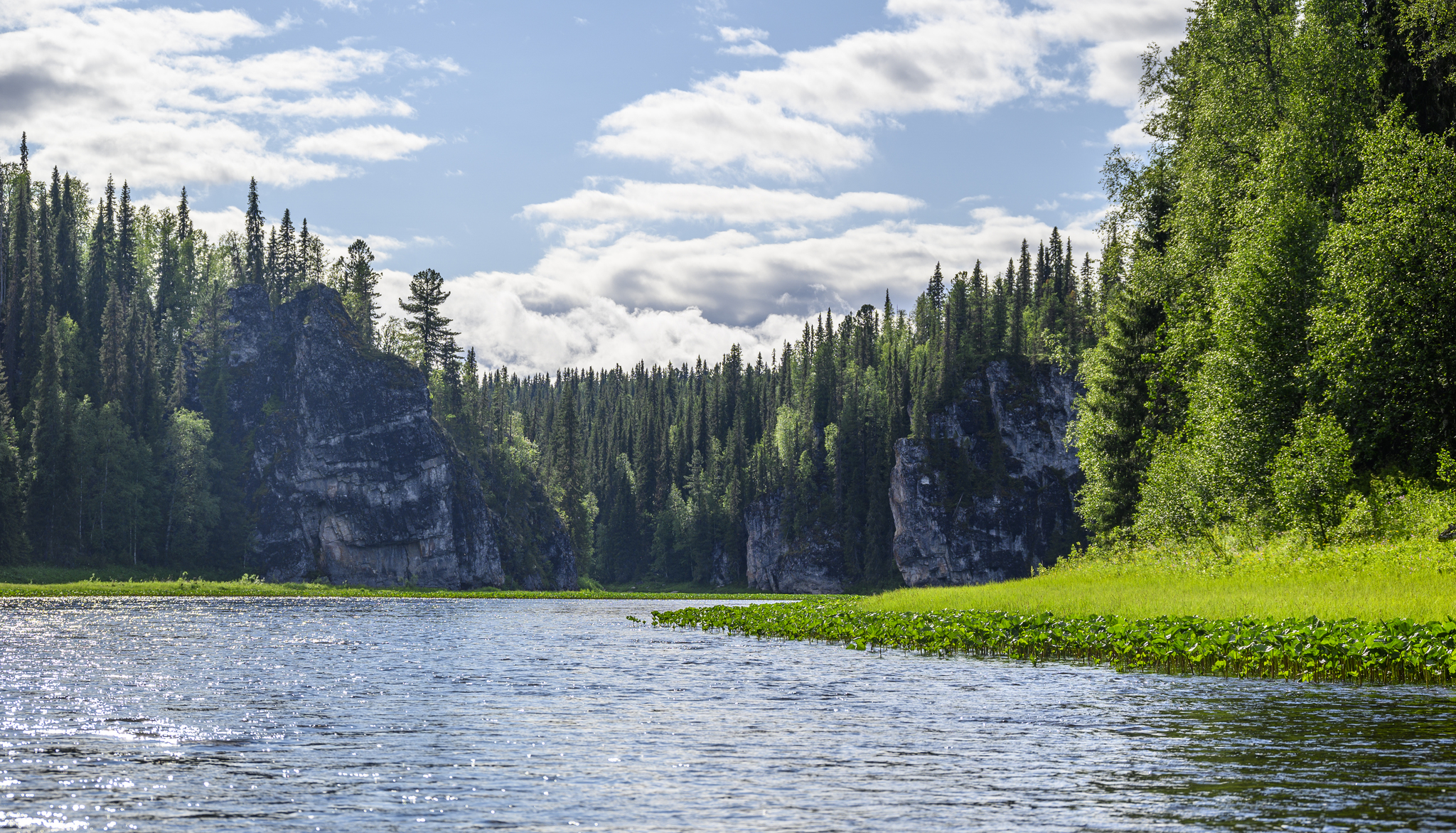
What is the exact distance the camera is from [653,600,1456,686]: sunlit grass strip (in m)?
23.2

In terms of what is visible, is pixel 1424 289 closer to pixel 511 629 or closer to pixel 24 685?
pixel 511 629

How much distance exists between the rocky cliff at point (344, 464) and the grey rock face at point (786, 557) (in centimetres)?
3857

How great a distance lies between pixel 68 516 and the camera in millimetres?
116750

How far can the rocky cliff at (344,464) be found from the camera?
13538cm

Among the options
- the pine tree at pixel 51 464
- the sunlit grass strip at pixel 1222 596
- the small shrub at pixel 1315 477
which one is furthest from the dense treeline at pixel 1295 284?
the pine tree at pixel 51 464

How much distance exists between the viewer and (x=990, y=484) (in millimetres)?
148250

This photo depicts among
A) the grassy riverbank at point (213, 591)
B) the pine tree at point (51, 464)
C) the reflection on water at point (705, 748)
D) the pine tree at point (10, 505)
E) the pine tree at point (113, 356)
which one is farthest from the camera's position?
the pine tree at point (113, 356)

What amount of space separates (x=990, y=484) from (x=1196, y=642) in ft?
408

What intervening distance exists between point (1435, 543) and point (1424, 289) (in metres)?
10.6

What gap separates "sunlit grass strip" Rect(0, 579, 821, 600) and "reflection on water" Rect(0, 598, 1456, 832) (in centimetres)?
6699

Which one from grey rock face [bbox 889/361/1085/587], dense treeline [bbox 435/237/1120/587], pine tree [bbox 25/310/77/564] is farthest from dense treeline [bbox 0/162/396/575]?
grey rock face [bbox 889/361/1085/587]

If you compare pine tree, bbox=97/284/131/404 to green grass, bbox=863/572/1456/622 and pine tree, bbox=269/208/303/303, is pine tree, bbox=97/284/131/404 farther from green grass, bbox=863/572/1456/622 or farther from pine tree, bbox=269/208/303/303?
green grass, bbox=863/572/1456/622

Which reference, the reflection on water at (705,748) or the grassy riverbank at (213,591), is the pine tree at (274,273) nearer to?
the grassy riverbank at (213,591)

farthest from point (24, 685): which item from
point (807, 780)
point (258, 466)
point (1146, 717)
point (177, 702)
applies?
point (258, 466)
